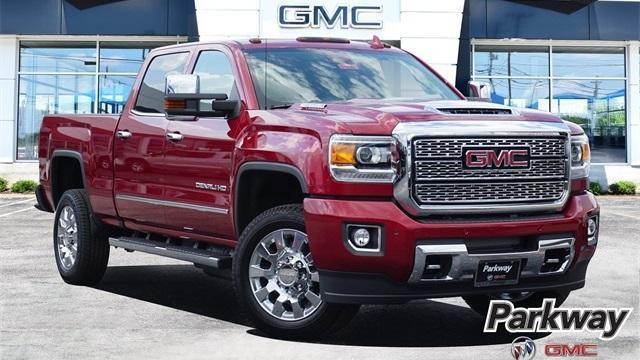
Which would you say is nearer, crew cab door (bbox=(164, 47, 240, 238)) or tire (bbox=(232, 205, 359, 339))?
tire (bbox=(232, 205, 359, 339))

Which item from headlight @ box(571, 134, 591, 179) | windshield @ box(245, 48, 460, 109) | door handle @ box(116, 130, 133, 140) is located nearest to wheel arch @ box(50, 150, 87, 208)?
door handle @ box(116, 130, 133, 140)

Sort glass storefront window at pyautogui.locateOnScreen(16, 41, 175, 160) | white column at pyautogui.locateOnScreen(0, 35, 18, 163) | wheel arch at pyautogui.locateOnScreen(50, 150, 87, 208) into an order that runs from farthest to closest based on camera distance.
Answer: glass storefront window at pyautogui.locateOnScreen(16, 41, 175, 160)
white column at pyautogui.locateOnScreen(0, 35, 18, 163)
wheel arch at pyautogui.locateOnScreen(50, 150, 87, 208)

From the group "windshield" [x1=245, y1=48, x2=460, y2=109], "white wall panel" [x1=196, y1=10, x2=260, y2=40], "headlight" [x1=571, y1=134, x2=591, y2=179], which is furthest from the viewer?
"white wall panel" [x1=196, y1=10, x2=260, y2=40]

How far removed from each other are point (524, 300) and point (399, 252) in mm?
1689

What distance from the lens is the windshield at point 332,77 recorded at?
639cm

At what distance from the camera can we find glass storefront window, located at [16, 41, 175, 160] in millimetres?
25141

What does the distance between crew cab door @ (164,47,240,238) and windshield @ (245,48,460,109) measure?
0.26 meters

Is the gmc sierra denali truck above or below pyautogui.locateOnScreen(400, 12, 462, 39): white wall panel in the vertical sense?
below

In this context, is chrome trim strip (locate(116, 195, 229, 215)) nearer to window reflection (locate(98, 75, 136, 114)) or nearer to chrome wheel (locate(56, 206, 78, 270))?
chrome wheel (locate(56, 206, 78, 270))

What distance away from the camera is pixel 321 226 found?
17.2 ft

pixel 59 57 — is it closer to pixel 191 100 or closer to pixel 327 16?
pixel 327 16

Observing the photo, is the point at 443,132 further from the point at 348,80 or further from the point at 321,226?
the point at 348,80

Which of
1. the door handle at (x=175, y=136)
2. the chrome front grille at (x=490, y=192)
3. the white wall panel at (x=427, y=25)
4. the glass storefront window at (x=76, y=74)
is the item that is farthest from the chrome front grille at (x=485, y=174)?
the glass storefront window at (x=76, y=74)

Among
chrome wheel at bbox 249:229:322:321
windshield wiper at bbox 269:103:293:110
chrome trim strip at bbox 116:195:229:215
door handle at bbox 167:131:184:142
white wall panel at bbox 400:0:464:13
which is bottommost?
chrome wheel at bbox 249:229:322:321
